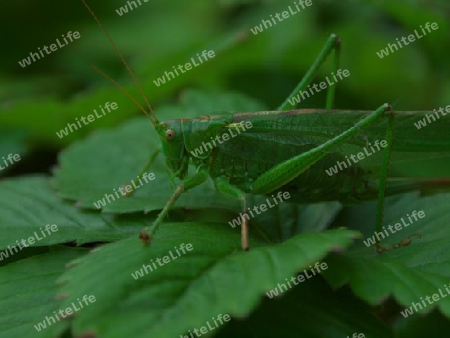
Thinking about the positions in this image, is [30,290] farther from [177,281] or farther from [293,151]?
[293,151]

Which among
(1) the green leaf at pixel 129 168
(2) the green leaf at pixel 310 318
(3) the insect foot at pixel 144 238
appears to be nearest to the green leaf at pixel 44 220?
(1) the green leaf at pixel 129 168

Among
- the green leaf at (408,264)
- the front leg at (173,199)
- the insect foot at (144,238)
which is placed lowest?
the green leaf at (408,264)

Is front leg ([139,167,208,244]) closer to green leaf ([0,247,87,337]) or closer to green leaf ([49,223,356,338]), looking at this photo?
green leaf ([49,223,356,338])

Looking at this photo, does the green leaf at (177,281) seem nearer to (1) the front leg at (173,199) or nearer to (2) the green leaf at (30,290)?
(1) the front leg at (173,199)

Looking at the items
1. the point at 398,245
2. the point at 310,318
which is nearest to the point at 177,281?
the point at 310,318

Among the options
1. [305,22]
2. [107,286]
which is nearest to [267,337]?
[107,286]

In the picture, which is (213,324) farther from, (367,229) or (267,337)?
(367,229)
